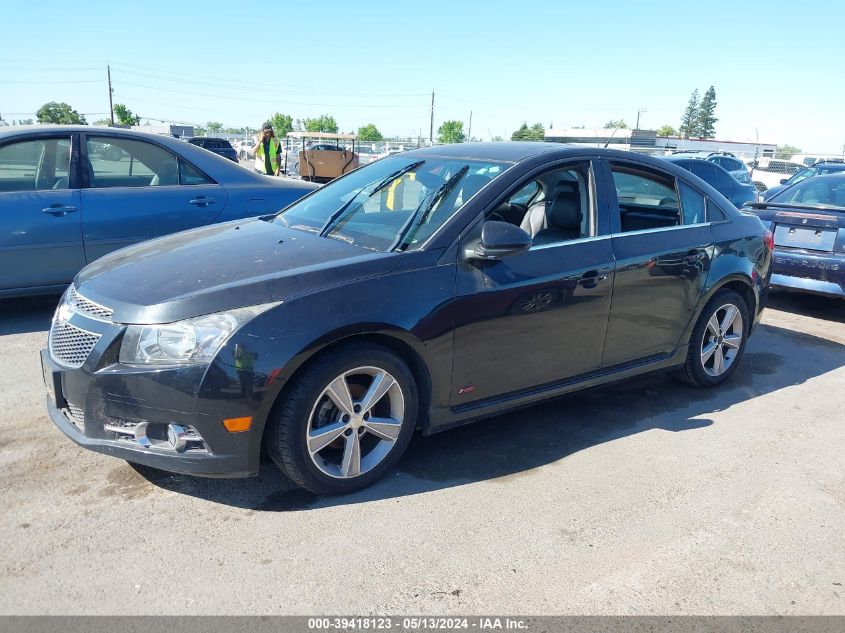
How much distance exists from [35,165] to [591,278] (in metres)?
4.70

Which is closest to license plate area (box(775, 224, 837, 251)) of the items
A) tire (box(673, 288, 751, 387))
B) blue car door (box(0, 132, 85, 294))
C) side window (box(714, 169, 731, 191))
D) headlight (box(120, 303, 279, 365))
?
tire (box(673, 288, 751, 387))

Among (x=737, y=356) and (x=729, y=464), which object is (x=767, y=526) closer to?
(x=729, y=464)

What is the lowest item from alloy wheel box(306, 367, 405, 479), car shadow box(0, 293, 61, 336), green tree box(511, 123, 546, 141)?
car shadow box(0, 293, 61, 336)

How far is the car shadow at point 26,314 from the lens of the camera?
572cm

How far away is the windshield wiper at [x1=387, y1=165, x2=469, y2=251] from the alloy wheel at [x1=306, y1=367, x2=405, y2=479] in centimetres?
70

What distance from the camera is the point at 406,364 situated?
3361 mm

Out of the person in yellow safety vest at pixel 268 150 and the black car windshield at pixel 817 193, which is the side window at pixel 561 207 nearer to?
the black car windshield at pixel 817 193

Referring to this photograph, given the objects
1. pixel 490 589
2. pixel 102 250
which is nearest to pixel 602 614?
pixel 490 589

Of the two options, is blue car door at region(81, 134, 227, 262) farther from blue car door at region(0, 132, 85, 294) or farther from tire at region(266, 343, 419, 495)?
tire at region(266, 343, 419, 495)

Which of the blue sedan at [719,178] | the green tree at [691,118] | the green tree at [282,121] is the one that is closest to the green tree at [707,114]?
the green tree at [691,118]

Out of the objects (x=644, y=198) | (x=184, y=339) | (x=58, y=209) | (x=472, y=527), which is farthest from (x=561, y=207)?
(x=58, y=209)

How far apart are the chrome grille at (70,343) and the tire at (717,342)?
375cm

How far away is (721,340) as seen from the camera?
4961 mm

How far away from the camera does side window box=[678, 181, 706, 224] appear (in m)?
4.72
